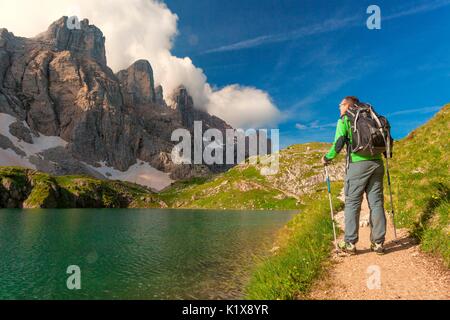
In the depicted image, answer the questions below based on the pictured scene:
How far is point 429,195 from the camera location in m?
15.6

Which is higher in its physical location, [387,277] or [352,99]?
[352,99]

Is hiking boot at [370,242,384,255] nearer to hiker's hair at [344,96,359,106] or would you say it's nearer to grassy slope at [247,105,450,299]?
grassy slope at [247,105,450,299]

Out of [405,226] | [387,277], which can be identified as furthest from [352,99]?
[405,226]

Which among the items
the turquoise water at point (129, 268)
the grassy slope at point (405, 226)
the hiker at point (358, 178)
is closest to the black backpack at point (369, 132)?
the hiker at point (358, 178)

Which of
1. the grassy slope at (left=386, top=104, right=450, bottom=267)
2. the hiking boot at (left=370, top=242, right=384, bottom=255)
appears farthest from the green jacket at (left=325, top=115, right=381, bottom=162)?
the grassy slope at (left=386, top=104, right=450, bottom=267)

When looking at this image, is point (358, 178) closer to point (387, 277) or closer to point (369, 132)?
point (369, 132)

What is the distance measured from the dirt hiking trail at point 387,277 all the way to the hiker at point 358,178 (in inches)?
28.8

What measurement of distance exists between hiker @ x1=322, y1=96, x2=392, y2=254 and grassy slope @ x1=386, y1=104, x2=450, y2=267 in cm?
189

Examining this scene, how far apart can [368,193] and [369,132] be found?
2402 millimetres

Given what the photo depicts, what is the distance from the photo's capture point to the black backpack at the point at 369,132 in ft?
37.7

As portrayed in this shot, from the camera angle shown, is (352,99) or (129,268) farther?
(129,268)

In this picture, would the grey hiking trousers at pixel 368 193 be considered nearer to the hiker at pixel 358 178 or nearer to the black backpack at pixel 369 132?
the hiker at pixel 358 178
